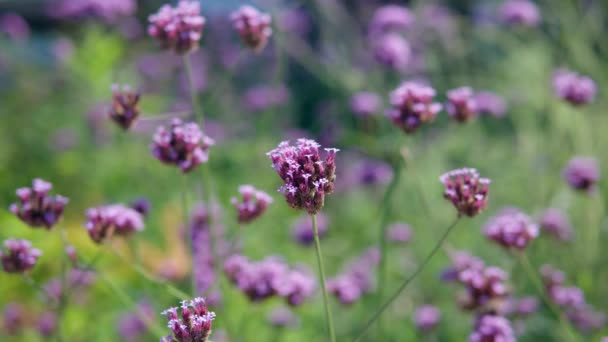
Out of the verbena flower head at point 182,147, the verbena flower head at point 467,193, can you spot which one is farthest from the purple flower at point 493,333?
the verbena flower head at point 182,147

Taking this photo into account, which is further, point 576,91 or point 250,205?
point 576,91

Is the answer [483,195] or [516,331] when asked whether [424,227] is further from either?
[483,195]

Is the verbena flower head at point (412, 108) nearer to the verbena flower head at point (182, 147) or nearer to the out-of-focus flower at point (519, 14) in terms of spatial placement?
the verbena flower head at point (182, 147)

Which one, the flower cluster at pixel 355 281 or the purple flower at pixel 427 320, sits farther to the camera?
the purple flower at pixel 427 320

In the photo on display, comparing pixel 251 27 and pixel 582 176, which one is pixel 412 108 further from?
pixel 582 176

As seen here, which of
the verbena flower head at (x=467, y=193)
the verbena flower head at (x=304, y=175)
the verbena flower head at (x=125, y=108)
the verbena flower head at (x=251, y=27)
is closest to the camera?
the verbena flower head at (x=304, y=175)

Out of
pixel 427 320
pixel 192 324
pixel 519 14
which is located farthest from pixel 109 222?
pixel 519 14

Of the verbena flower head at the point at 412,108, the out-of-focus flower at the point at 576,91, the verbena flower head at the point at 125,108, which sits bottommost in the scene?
the verbena flower head at the point at 412,108
